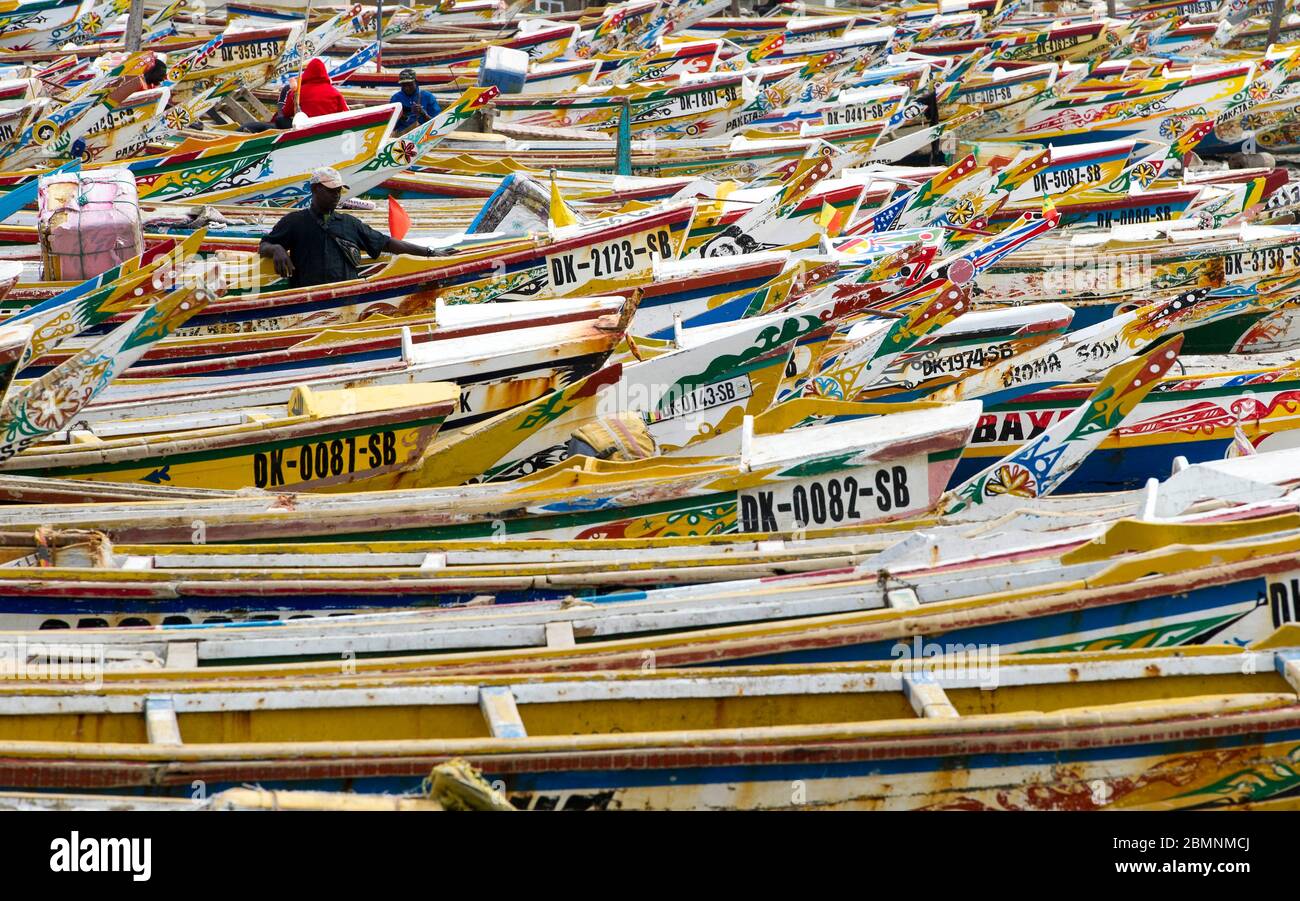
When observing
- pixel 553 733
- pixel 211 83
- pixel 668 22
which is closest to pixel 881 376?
pixel 553 733

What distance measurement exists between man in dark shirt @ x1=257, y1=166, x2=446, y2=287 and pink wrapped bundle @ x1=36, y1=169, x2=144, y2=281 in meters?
0.88

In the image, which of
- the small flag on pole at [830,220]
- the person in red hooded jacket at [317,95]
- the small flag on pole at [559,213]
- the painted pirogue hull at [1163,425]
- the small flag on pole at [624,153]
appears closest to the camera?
the painted pirogue hull at [1163,425]

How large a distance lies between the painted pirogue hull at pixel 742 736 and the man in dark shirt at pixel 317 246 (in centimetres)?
608

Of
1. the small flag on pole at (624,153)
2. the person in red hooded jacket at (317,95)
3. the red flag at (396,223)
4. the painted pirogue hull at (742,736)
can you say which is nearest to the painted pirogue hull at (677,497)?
the painted pirogue hull at (742,736)

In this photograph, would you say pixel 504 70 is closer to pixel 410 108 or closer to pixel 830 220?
pixel 410 108

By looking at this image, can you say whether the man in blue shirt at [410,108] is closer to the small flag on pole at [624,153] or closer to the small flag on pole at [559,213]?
the small flag on pole at [624,153]

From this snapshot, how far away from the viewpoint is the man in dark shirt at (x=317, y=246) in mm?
11344

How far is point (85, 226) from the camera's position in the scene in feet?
36.6

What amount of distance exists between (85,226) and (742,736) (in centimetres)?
752

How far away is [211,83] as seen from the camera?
2030cm
